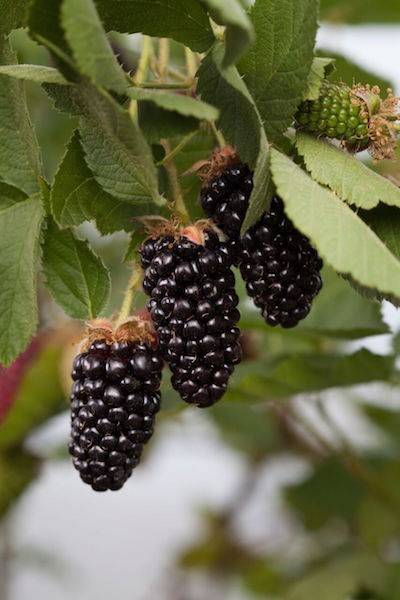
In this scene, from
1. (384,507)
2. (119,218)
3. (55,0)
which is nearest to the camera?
(55,0)

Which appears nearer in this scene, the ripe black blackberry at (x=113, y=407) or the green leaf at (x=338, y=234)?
the green leaf at (x=338, y=234)

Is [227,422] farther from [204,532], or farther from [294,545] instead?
[204,532]

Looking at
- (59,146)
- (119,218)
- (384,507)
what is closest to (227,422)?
(384,507)

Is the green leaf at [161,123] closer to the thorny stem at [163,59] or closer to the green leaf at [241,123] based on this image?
the green leaf at [241,123]

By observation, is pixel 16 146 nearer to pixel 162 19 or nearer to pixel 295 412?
pixel 162 19

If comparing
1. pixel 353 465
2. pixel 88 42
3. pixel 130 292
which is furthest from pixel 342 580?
pixel 88 42

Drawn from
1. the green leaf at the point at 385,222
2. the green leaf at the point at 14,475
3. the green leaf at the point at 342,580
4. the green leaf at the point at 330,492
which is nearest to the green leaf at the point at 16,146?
the green leaf at the point at 385,222
